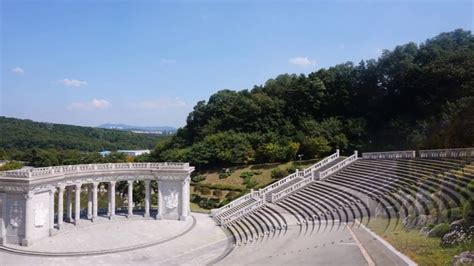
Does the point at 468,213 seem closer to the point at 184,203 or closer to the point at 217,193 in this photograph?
the point at 184,203

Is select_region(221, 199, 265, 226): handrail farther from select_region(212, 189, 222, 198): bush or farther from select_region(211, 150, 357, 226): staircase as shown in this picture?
select_region(212, 189, 222, 198): bush

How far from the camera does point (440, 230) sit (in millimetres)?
15883

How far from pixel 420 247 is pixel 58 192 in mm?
26569

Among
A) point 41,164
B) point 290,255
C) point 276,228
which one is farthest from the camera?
point 41,164

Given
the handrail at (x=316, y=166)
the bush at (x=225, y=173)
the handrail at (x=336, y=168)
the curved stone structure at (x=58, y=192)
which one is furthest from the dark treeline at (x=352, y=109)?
the curved stone structure at (x=58, y=192)

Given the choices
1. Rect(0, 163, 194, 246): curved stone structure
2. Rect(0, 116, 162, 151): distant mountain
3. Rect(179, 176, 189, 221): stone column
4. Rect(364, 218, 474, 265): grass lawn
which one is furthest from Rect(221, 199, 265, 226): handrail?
Rect(0, 116, 162, 151): distant mountain

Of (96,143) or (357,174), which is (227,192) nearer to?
(357,174)

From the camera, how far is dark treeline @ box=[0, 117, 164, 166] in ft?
269

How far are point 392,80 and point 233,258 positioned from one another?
161 feet

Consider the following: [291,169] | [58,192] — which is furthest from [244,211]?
[291,169]

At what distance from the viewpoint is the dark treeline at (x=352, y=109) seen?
54344mm

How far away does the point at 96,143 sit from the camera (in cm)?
13912

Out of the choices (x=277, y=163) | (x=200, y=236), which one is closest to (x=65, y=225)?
(x=200, y=236)

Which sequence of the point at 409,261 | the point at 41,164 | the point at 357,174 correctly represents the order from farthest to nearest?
the point at 41,164, the point at 357,174, the point at 409,261
